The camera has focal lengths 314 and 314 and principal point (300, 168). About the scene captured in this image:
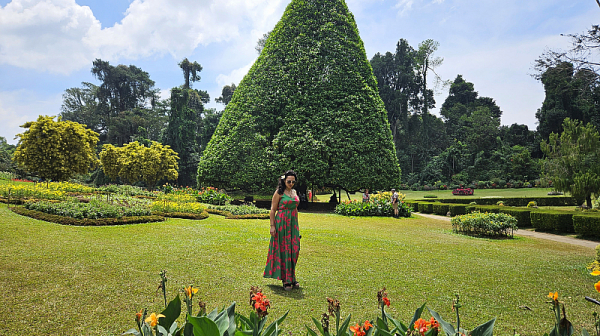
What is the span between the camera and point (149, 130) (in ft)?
141

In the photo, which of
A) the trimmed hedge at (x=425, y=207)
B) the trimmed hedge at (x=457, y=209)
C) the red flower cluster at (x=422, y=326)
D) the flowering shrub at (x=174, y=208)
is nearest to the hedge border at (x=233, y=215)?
the flowering shrub at (x=174, y=208)

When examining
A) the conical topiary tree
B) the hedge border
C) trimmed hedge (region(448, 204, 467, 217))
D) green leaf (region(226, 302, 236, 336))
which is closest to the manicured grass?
green leaf (region(226, 302, 236, 336))

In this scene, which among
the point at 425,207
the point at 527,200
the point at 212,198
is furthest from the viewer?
the point at 527,200

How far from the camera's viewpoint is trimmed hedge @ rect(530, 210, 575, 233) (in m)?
11.1

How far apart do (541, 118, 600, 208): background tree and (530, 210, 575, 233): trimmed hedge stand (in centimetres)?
591

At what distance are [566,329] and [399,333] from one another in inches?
30.7

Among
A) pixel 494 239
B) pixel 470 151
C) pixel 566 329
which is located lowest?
pixel 494 239

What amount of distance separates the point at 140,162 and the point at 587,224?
2691cm

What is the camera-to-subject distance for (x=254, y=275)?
5184 mm

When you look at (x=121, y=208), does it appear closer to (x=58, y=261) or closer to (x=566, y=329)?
(x=58, y=261)

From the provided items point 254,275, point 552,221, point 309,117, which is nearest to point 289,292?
point 254,275

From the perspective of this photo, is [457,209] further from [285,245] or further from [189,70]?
[189,70]

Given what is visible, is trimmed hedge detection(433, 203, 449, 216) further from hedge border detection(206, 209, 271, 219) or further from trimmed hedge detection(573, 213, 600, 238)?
hedge border detection(206, 209, 271, 219)

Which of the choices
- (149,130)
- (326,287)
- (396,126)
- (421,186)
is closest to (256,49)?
(149,130)
